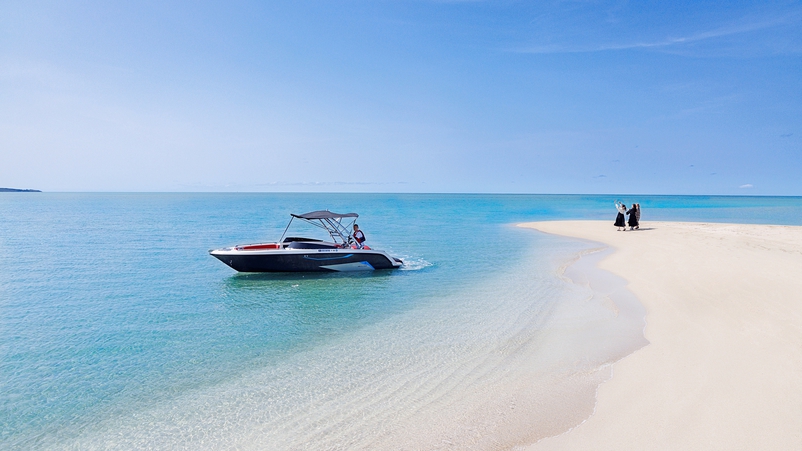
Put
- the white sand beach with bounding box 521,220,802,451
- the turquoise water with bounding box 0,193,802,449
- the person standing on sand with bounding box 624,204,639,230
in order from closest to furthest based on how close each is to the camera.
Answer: the white sand beach with bounding box 521,220,802,451 → the turquoise water with bounding box 0,193,802,449 → the person standing on sand with bounding box 624,204,639,230

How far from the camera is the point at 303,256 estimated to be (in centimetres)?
1666

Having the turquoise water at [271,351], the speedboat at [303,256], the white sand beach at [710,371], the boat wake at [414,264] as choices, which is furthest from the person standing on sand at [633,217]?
the speedboat at [303,256]

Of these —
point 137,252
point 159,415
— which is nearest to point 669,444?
point 159,415

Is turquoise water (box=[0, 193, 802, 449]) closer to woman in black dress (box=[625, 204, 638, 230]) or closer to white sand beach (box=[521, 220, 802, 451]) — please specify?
white sand beach (box=[521, 220, 802, 451])

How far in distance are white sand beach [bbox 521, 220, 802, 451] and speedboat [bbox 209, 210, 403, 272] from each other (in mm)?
9701

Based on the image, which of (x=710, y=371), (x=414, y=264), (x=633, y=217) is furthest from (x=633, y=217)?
(x=710, y=371)

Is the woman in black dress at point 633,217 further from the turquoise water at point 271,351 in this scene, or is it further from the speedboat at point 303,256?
the speedboat at point 303,256

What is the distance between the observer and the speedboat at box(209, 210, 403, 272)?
16.3 meters

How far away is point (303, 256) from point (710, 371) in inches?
518

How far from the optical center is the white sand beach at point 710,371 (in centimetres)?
523

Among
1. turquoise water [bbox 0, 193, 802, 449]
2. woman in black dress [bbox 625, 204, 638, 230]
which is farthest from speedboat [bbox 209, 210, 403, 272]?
woman in black dress [bbox 625, 204, 638, 230]

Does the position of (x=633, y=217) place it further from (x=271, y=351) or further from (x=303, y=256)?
(x=271, y=351)

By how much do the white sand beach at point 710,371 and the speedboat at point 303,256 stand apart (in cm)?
970

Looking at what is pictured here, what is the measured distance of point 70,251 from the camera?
22.8 meters
